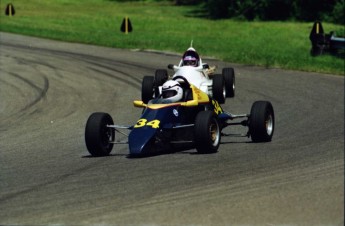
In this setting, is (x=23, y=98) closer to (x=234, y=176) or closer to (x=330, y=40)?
(x=234, y=176)

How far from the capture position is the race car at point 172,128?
43.5 feet

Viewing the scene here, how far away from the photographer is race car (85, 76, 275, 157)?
13266mm

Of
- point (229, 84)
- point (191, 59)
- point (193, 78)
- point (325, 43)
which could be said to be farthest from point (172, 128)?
point (325, 43)

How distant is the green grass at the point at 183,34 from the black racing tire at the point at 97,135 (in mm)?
15758

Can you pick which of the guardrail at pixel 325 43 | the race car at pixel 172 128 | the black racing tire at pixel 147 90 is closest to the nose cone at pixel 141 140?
the race car at pixel 172 128

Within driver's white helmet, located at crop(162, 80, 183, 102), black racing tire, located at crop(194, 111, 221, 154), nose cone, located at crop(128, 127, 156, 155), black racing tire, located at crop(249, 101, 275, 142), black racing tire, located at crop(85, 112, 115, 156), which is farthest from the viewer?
black racing tire, located at crop(249, 101, 275, 142)

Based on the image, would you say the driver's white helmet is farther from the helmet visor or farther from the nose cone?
the nose cone

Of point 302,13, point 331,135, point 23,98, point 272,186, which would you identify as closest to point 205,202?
point 272,186

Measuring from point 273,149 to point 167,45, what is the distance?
23.3 metres

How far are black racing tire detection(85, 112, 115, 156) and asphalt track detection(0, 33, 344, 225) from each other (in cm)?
17

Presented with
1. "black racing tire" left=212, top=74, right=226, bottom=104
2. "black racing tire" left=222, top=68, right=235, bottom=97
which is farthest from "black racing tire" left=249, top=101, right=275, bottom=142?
"black racing tire" left=222, top=68, right=235, bottom=97

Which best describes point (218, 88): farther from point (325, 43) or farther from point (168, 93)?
point (325, 43)

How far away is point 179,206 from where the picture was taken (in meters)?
9.45

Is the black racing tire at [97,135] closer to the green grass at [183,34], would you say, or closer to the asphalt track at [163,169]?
the asphalt track at [163,169]
